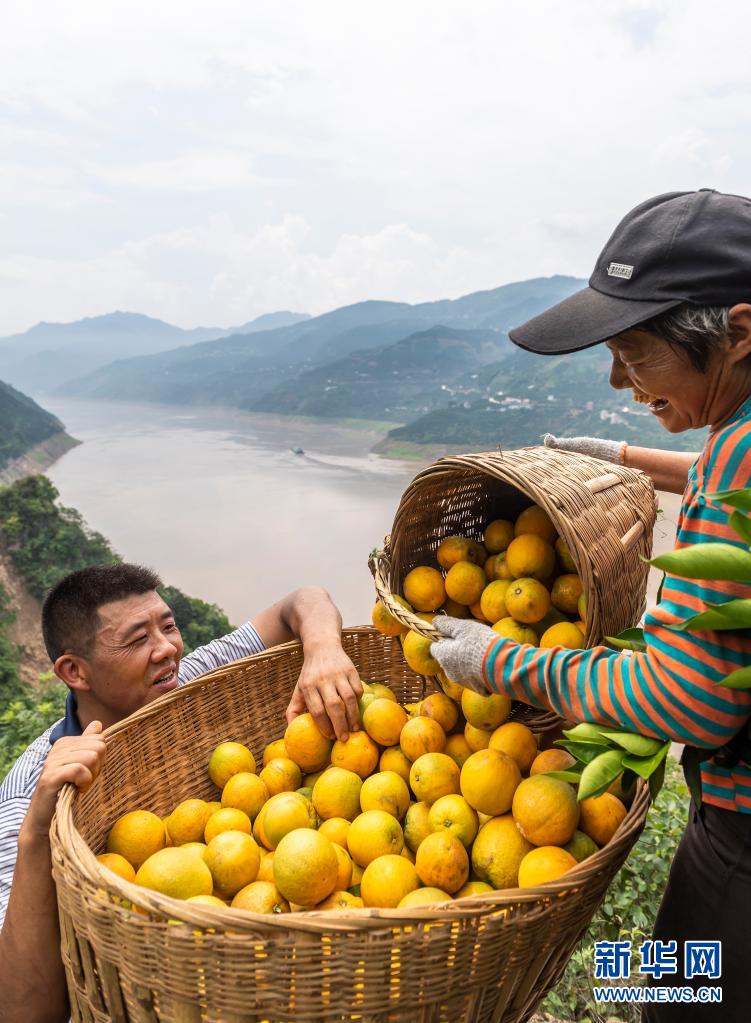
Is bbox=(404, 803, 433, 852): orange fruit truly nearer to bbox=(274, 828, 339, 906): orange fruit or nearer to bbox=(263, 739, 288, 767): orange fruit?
bbox=(274, 828, 339, 906): orange fruit

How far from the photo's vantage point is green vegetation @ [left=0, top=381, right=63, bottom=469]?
35.5 m

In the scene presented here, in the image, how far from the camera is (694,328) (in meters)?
1.28

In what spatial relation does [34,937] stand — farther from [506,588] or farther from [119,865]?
[506,588]

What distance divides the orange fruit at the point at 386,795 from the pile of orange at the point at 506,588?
0.98ft

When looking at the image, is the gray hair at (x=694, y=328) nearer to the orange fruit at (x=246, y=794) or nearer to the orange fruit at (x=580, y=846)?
the orange fruit at (x=580, y=846)

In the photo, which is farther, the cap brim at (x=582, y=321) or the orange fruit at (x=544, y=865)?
the orange fruit at (x=544, y=865)

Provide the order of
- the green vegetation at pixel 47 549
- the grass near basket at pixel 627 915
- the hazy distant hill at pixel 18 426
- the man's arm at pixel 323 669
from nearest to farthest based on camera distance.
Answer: the man's arm at pixel 323 669 < the grass near basket at pixel 627 915 < the green vegetation at pixel 47 549 < the hazy distant hill at pixel 18 426

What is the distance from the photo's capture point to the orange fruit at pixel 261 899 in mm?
1534

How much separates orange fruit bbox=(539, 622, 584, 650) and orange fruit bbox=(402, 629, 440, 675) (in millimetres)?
328

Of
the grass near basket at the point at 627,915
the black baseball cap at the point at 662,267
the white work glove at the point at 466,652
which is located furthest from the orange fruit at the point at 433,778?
the grass near basket at the point at 627,915

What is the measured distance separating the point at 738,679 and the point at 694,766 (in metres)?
0.33

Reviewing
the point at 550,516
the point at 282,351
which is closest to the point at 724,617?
the point at 550,516

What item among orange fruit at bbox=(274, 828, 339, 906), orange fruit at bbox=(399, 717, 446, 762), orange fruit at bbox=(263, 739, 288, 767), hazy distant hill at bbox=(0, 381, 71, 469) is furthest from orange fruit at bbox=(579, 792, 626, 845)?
hazy distant hill at bbox=(0, 381, 71, 469)

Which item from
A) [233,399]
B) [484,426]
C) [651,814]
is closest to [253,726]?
[651,814]
